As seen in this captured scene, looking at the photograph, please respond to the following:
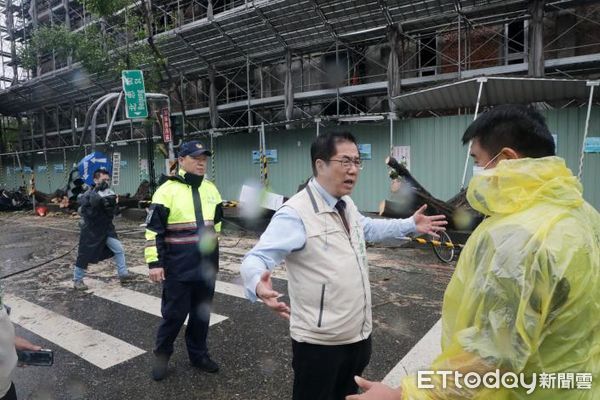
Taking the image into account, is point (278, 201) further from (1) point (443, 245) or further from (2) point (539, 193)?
(2) point (539, 193)

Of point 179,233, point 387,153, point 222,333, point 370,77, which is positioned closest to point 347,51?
point 370,77

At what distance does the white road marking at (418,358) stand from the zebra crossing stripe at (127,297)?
7.24 ft

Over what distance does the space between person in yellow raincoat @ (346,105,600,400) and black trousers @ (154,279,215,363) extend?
2572 millimetres

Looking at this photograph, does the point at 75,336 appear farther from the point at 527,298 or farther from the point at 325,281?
the point at 527,298

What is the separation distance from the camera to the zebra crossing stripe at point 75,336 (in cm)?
417

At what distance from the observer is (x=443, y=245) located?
7703mm

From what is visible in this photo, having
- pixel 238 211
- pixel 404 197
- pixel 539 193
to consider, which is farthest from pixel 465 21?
pixel 539 193

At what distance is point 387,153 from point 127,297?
25.4 feet

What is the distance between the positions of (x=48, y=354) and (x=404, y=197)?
23.1ft

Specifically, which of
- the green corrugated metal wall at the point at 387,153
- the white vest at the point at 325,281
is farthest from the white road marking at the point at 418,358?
the green corrugated metal wall at the point at 387,153

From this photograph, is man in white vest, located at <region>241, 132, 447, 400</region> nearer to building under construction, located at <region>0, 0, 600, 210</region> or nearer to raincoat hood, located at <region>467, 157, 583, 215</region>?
raincoat hood, located at <region>467, 157, 583, 215</region>

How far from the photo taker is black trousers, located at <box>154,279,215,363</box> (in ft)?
11.8

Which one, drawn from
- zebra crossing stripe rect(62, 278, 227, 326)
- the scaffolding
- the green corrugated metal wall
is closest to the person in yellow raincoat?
zebra crossing stripe rect(62, 278, 227, 326)

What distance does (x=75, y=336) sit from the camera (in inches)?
187
